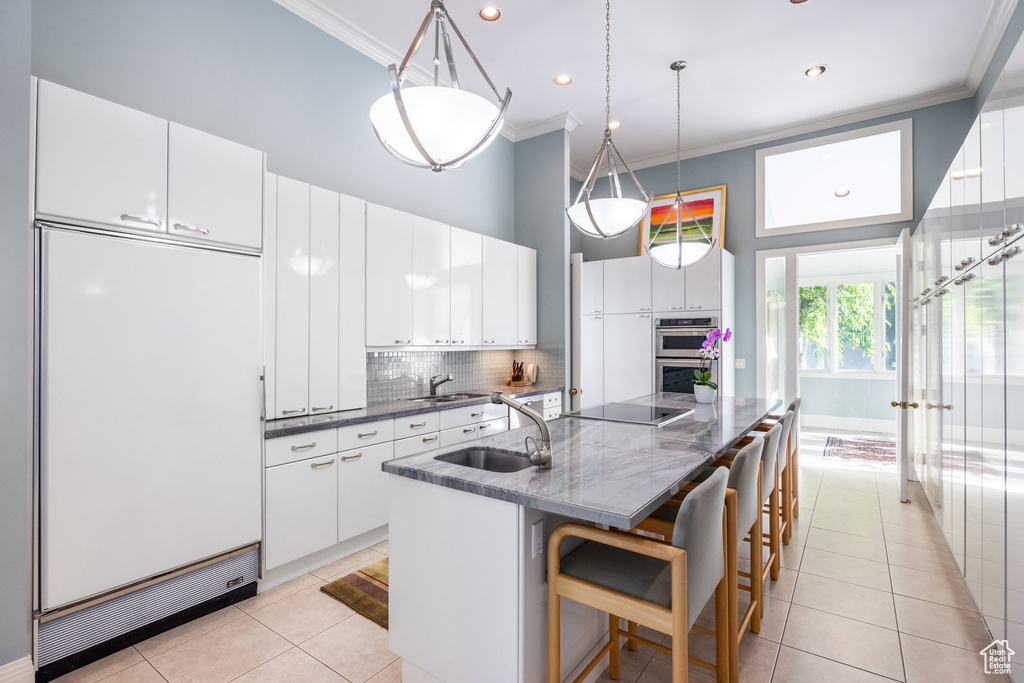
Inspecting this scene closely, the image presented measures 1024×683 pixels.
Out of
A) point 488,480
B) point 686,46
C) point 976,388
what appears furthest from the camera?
point 686,46

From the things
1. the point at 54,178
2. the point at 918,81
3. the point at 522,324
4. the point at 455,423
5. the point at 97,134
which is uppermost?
the point at 918,81

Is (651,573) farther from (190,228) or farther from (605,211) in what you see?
(190,228)

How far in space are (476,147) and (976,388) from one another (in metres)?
2.37

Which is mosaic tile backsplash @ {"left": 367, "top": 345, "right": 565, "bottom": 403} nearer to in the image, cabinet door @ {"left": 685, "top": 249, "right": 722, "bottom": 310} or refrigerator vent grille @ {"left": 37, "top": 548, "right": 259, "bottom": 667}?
cabinet door @ {"left": 685, "top": 249, "right": 722, "bottom": 310}

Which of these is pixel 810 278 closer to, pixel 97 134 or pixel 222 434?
pixel 222 434

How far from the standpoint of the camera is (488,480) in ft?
5.20

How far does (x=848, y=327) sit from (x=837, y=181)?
4.70 ft

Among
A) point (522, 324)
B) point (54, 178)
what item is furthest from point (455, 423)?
point (54, 178)

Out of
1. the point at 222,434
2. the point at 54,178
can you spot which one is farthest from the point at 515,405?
the point at 54,178

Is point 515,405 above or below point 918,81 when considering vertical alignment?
below

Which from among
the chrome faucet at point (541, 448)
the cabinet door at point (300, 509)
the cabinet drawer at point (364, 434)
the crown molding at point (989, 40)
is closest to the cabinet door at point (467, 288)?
the cabinet drawer at point (364, 434)

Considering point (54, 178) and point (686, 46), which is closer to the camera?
point (54, 178)

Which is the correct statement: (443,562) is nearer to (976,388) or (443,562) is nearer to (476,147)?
(476,147)

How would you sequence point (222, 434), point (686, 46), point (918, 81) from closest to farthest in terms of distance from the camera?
point (222, 434) → point (686, 46) → point (918, 81)
